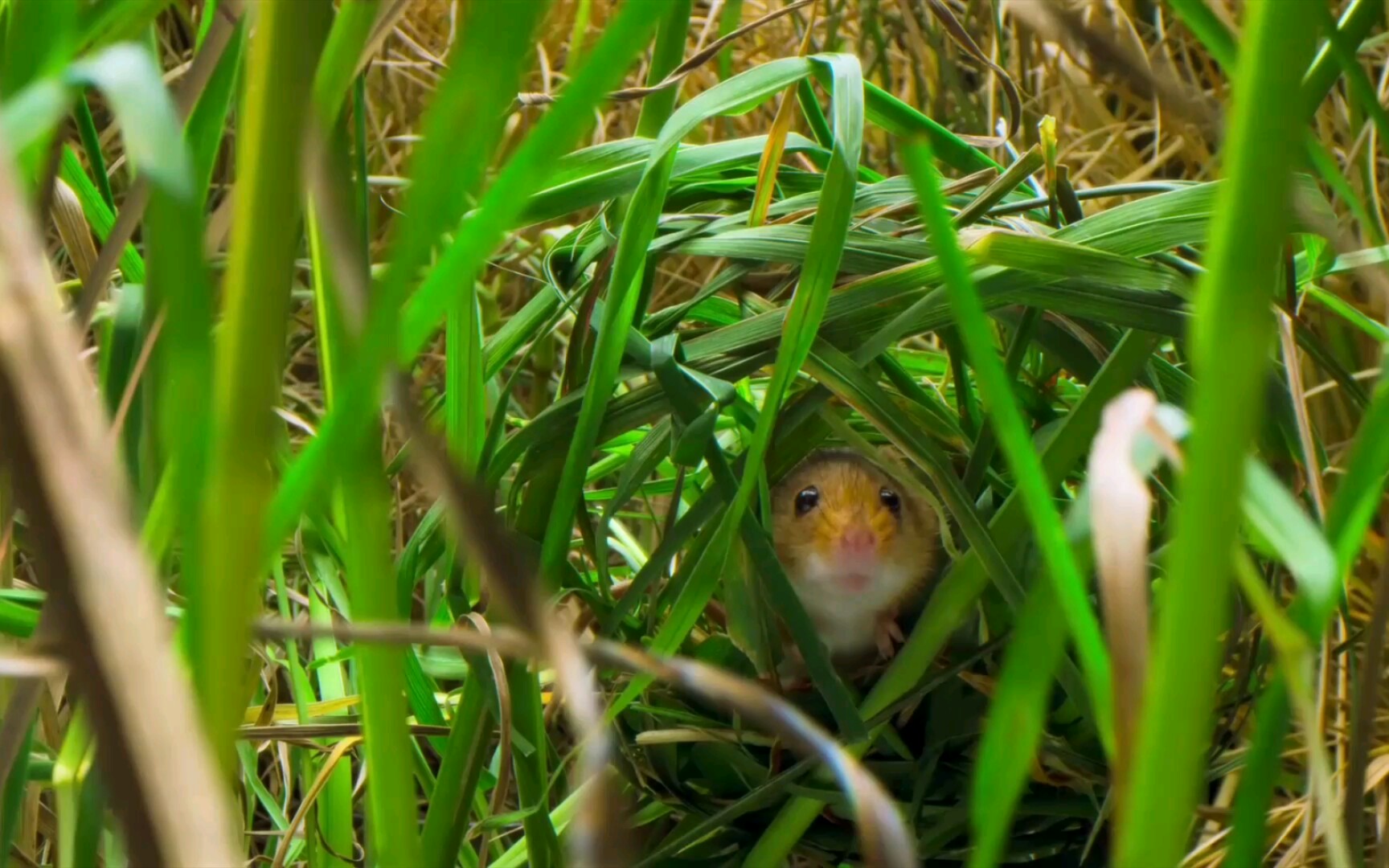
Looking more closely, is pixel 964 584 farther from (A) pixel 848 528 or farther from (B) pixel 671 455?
(A) pixel 848 528

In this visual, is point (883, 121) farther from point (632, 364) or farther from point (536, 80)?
point (536, 80)

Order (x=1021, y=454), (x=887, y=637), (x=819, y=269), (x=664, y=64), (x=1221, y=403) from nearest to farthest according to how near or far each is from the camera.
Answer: (x=1221, y=403) → (x=1021, y=454) → (x=819, y=269) → (x=664, y=64) → (x=887, y=637)

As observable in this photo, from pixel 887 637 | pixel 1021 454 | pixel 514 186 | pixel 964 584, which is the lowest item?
pixel 887 637

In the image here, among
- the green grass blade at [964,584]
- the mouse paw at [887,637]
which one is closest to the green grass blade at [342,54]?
the green grass blade at [964,584]

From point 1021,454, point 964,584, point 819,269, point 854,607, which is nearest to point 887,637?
point 854,607

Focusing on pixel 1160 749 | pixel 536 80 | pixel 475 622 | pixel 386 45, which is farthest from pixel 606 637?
pixel 536 80

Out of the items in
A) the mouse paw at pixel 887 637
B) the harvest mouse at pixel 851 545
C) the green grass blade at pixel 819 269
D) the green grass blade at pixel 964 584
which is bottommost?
the mouse paw at pixel 887 637

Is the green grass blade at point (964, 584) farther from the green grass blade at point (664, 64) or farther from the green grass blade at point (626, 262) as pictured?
the green grass blade at point (664, 64)
